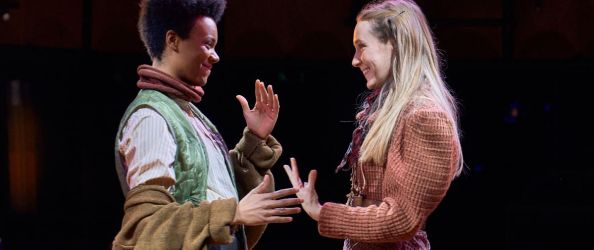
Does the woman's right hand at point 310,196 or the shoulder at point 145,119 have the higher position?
the shoulder at point 145,119

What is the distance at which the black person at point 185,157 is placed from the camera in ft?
6.08

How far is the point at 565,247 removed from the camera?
4355 mm

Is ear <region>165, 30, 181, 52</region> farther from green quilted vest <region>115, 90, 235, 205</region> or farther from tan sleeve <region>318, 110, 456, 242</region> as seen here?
tan sleeve <region>318, 110, 456, 242</region>

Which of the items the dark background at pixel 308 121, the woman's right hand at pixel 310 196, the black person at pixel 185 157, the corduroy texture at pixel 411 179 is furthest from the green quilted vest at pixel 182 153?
the dark background at pixel 308 121

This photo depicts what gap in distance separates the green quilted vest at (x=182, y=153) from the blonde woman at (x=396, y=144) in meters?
0.25

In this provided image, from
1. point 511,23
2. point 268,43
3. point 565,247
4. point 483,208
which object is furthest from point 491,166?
point 268,43

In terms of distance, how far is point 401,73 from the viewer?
2002 millimetres

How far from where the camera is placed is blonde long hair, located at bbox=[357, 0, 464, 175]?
196 centimetres

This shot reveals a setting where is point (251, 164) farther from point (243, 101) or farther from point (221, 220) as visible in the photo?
point (221, 220)

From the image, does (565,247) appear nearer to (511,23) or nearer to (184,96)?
(511,23)

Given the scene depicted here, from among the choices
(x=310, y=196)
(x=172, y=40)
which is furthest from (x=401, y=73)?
(x=172, y=40)

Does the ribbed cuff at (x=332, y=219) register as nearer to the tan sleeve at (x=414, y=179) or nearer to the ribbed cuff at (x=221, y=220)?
the tan sleeve at (x=414, y=179)

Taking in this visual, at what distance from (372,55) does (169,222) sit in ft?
2.19

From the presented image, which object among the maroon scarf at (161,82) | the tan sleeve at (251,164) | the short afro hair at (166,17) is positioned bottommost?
the tan sleeve at (251,164)
